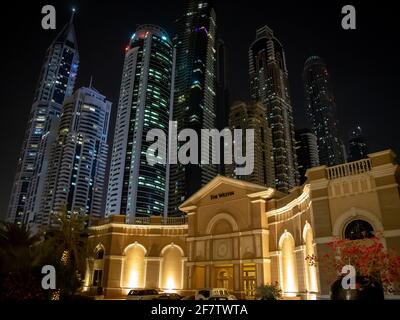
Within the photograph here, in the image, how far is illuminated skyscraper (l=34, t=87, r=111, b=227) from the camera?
514 ft

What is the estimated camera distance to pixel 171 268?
35750 mm

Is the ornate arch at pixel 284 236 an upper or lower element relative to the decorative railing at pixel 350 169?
lower

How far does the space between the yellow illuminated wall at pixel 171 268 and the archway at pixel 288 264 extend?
11981 mm

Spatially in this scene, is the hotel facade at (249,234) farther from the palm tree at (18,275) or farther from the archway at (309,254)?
the palm tree at (18,275)

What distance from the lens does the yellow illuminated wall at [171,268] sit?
35094mm

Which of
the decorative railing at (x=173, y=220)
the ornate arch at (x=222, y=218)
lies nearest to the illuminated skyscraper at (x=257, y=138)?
the decorative railing at (x=173, y=220)

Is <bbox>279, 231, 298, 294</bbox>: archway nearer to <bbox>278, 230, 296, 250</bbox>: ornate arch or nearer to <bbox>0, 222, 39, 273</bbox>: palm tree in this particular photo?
<bbox>278, 230, 296, 250</bbox>: ornate arch

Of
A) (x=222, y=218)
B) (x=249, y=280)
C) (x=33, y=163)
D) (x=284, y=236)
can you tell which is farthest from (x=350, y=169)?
(x=33, y=163)

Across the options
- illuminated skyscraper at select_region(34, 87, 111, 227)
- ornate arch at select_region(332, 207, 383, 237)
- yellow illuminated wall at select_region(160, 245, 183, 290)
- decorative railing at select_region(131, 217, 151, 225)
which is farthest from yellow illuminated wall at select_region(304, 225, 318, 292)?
illuminated skyscraper at select_region(34, 87, 111, 227)

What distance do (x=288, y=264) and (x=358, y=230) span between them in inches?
397

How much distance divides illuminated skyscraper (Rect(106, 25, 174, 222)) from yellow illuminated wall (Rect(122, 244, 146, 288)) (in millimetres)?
111756

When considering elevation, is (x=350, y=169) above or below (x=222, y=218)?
above

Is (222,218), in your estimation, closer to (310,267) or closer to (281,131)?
(310,267)
